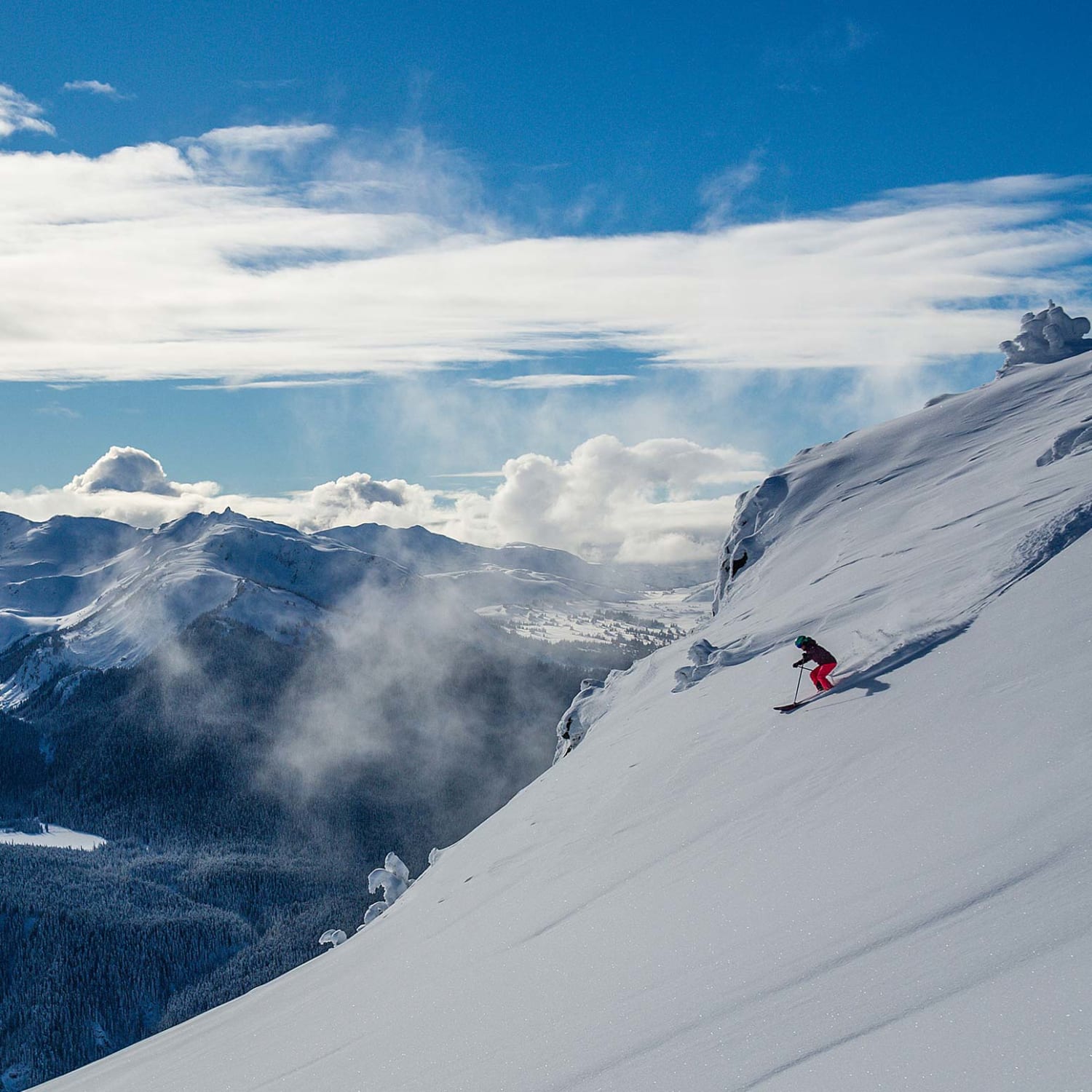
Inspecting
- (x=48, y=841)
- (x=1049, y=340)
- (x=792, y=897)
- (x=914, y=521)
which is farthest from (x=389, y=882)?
(x=48, y=841)

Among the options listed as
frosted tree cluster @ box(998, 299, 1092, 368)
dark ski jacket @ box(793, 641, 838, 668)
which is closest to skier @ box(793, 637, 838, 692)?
dark ski jacket @ box(793, 641, 838, 668)

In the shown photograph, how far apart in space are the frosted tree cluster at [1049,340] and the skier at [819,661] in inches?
1648

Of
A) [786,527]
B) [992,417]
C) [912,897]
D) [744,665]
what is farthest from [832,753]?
[992,417]

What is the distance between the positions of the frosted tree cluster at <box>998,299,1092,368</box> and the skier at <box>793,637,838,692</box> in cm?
4185

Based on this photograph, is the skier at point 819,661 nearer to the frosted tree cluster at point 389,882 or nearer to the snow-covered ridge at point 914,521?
the snow-covered ridge at point 914,521

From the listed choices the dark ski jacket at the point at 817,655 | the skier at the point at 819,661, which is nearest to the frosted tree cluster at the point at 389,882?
the skier at the point at 819,661

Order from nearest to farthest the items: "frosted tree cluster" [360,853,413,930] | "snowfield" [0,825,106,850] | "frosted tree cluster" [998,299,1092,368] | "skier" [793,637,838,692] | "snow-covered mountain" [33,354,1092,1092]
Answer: "snow-covered mountain" [33,354,1092,1092] → "skier" [793,637,838,692] → "frosted tree cluster" [360,853,413,930] → "frosted tree cluster" [998,299,1092,368] → "snowfield" [0,825,106,850]

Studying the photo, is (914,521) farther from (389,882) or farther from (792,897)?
(792,897)

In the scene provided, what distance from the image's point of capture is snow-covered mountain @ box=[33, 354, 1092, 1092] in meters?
5.45

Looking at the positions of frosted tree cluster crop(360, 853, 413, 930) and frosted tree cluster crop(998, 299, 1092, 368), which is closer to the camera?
frosted tree cluster crop(360, 853, 413, 930)

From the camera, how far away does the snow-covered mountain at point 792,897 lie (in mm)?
5445

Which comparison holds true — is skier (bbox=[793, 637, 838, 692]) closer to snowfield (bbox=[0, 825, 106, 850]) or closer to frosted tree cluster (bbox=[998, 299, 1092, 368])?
frosted tree cluster (bbox=[998, 299, 1092, 368])

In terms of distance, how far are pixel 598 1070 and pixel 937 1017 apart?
8.88 ft

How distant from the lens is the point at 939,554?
20609 millimetres
